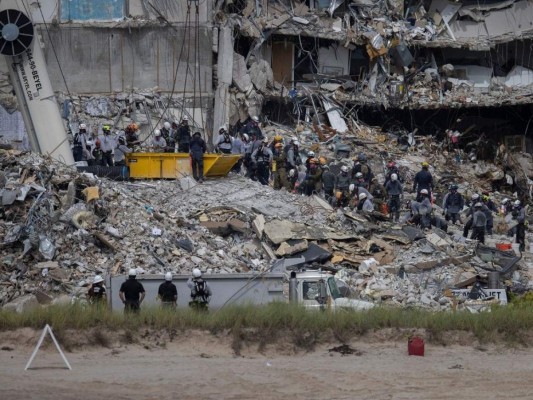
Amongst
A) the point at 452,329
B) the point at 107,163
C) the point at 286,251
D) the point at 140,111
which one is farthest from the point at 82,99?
the point at 452,329

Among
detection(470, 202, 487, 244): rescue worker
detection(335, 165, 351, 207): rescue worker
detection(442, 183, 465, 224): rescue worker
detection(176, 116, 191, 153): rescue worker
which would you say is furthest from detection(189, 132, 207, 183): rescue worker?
detection(470, 202, 487, 244): rescue worker

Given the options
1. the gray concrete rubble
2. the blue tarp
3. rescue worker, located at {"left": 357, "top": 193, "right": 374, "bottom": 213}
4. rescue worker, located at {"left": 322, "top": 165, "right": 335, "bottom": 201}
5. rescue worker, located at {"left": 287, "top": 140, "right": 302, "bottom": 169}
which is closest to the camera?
the gray concrete rubble

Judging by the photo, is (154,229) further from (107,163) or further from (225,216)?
(107,163)

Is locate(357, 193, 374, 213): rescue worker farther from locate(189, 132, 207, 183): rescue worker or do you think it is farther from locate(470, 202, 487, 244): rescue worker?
locate(189, 132, 207, 183): rescue worker

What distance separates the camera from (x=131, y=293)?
21734 mm

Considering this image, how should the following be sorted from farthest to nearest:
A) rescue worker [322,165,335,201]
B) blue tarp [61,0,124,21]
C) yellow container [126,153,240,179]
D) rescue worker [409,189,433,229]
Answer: blue tarp [61,0,124,21], rescue worker [322,165,335,201], yellow container [126,153,240,179], rescue worker [409,189,433,229]

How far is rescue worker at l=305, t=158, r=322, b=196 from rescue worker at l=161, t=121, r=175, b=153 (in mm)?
3388

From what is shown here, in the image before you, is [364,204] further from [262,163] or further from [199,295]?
[199,295]

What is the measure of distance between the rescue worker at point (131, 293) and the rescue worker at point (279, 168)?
11.7 metres

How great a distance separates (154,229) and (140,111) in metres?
11.2

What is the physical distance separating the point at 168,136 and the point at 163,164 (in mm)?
2675

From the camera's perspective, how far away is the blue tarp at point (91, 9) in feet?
130

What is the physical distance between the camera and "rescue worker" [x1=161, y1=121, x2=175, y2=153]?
33.5 meters

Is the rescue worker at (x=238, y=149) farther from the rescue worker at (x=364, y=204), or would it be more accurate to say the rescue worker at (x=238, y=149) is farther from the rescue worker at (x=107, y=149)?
the rescue worker at (x=364, y=204)
